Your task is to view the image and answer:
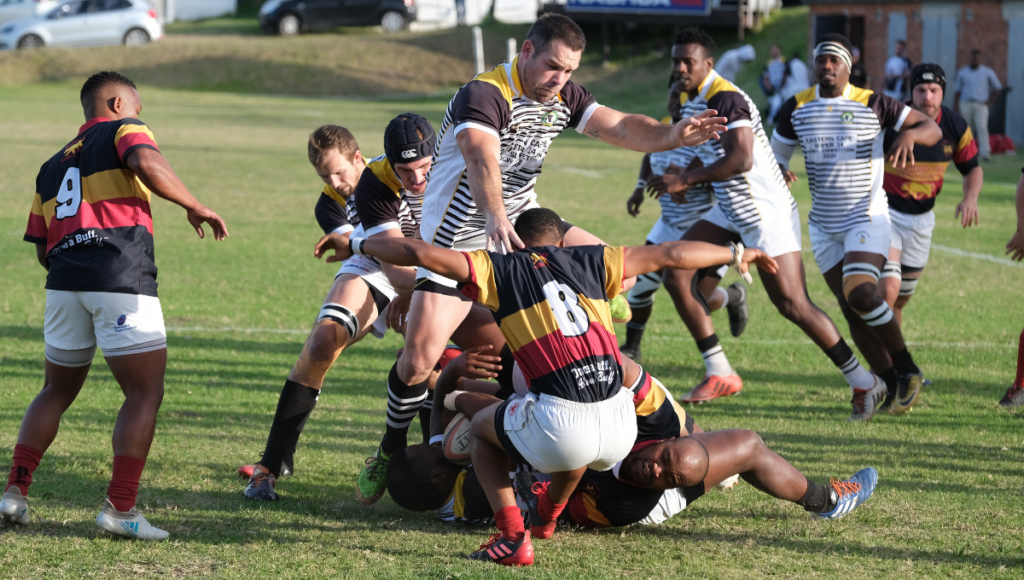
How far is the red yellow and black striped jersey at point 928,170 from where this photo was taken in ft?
24.6

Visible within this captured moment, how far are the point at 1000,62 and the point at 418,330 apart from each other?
26.0 metres

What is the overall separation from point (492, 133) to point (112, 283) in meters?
1.72

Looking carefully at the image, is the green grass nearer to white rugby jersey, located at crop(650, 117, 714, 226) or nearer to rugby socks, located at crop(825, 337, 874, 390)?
rugby socks, located at crop(825, 337, 874, 390)

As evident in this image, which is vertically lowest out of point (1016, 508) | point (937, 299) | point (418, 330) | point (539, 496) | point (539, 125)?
point (937, 299)

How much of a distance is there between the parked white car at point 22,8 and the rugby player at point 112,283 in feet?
132

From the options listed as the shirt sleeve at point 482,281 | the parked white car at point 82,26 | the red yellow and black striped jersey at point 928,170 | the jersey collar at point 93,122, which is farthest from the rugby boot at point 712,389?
the parked white car at point 82,26

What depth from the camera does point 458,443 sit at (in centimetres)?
457

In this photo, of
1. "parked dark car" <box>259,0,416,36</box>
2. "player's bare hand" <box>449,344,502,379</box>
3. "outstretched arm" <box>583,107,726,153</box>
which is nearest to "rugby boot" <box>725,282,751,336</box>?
"outstretched arm" <box>583,107,726,153</box>

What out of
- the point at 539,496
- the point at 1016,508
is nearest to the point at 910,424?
the point at 1016,508

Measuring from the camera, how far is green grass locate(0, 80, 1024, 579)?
414 centimetres

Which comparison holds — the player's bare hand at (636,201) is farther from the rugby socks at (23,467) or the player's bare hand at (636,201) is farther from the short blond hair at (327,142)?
the rugby socks at (23,467)

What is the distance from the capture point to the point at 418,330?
4.77 metres

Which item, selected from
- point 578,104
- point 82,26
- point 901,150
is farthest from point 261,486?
point 82,26

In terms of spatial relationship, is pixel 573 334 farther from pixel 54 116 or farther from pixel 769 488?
pixel 54 116
